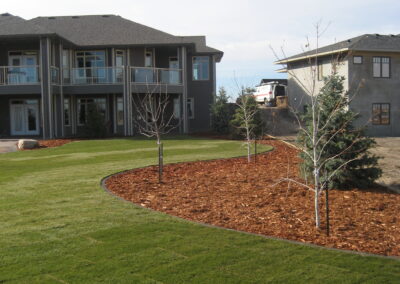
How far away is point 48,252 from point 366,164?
282 inches

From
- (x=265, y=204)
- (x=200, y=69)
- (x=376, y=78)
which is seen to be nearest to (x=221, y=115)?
(x=200, y=69)

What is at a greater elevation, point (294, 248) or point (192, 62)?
point (192, 62)

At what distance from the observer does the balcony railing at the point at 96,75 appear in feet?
94.3

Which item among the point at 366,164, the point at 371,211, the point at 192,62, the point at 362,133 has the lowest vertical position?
the point at 371,211

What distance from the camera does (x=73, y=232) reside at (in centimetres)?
648

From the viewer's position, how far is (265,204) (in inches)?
335

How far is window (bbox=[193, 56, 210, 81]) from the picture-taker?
34.6m

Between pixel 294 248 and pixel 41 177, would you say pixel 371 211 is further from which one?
pixel 41 177

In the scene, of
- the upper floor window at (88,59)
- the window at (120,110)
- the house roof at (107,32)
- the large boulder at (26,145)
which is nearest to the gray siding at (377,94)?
the house roof at (107,32)

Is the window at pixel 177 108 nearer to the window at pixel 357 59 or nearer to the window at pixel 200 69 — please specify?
the window at pixel 200 69

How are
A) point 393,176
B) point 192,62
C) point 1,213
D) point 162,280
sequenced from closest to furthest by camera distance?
point 162,280 < point 1,213 < point 393,176 < point 192,62

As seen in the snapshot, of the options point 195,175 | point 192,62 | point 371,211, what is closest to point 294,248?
point 371,211

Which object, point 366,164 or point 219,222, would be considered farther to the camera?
point 366,164

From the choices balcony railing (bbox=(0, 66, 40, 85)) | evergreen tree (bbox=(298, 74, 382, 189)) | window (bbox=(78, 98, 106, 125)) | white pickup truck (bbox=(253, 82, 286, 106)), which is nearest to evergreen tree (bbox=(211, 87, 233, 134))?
window (bbox=(78, 98, 106, 125))
